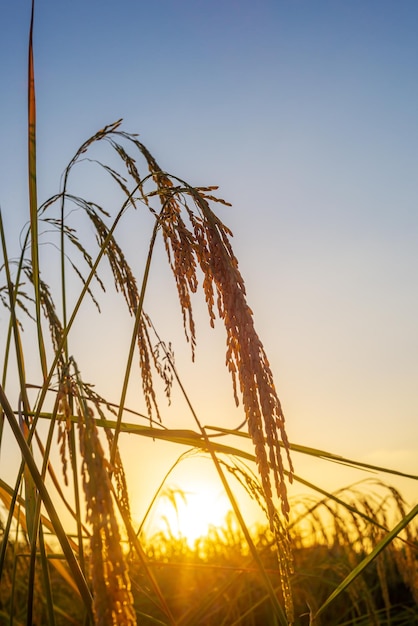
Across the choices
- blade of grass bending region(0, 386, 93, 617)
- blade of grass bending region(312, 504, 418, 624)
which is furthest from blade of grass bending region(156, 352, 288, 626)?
blade of grass bending region(0, 386, 93, 617)

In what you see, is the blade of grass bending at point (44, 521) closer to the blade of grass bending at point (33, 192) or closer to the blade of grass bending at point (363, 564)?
the blade of grass bending at point (33, 192)

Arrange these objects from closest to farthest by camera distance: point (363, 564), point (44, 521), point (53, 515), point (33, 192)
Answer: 1. point (53, 515)
2. point (363, 564)
3. point (33, 192)
4. point (44, 521)

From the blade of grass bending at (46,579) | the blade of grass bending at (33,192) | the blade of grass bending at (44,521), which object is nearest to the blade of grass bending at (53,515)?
→ the blade of grass bending at (46,579)

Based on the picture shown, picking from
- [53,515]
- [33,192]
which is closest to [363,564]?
[53,515]

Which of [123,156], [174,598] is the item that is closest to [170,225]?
[123,156]

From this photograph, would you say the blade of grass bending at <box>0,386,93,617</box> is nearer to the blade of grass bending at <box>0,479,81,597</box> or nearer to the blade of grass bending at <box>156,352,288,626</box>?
the blade of grass bending at <box>156,352,288,626</box>

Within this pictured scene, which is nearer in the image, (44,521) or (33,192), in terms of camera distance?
(33,192)

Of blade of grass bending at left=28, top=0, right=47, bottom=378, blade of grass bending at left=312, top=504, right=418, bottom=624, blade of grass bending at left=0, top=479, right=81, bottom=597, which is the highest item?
blade of grass bending at left=28, top=0, right=47, bottom=378

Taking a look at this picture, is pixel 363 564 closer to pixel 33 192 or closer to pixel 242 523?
pixel 242 523

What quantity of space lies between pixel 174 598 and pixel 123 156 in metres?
2.73

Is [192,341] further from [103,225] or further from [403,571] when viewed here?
[403,571]

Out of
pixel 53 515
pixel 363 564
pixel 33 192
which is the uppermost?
pixel 33 192

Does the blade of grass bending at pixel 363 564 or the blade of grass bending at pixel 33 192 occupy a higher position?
the blade of grass bending at pixel 33 192

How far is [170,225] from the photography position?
1596mm
